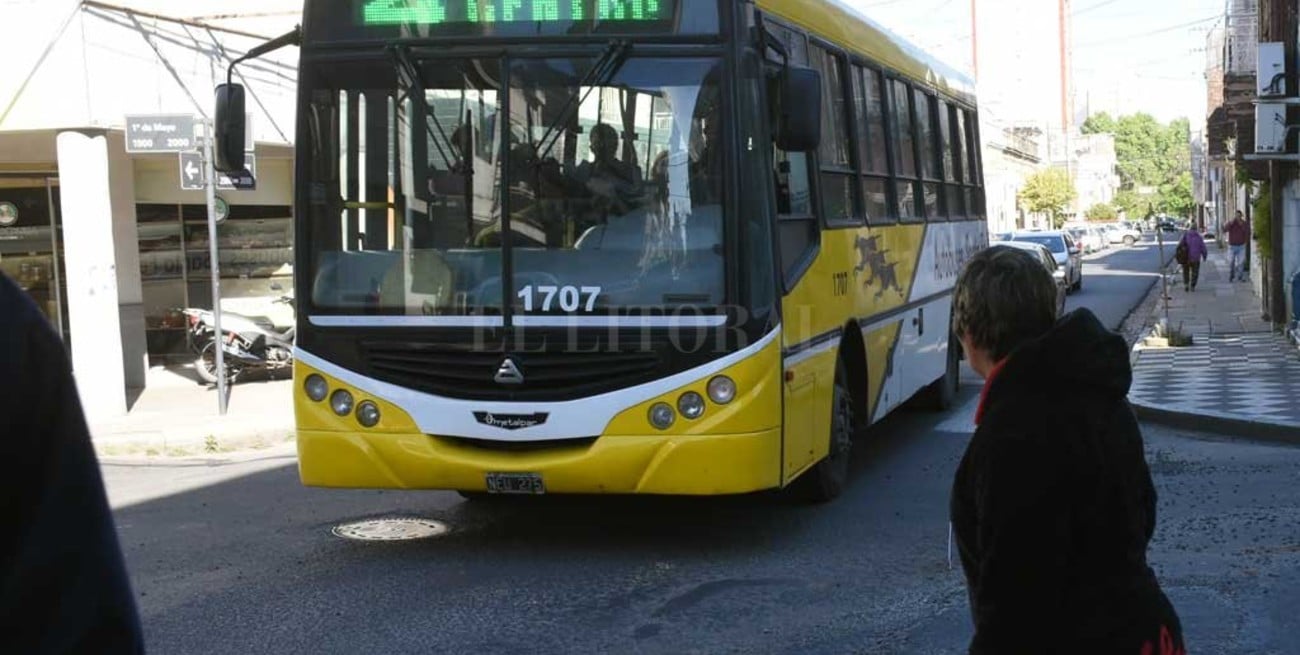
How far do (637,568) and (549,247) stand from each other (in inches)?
67.9

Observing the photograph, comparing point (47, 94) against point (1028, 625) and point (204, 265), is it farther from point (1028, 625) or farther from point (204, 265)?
point (1028, 625)

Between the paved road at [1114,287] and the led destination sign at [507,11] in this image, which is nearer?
the led destination sign at [507,11]

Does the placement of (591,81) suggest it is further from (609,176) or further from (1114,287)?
(1114,287)

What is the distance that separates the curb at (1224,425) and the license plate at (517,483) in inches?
225

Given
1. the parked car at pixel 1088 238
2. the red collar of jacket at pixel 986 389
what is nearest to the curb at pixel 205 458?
the red collar of jacket at pixel 986 389

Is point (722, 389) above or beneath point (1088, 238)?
above

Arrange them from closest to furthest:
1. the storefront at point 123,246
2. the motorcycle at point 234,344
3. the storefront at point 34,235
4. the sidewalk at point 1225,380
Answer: the sidewalk at point 1225,380 → the storefront at point 123,246 → the motorcycle at point 234,344 → the storefront at point 34,235

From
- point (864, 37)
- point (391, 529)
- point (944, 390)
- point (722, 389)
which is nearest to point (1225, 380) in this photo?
point (944, 390)

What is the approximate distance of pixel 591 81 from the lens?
779cm

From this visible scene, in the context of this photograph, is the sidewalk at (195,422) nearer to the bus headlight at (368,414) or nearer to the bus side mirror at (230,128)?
the bus side mirror at (230,128)

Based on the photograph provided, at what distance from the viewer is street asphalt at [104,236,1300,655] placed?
21.1 feet

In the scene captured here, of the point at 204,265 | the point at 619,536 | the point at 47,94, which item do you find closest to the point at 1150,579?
the point at 619,536

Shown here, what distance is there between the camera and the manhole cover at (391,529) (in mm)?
8758

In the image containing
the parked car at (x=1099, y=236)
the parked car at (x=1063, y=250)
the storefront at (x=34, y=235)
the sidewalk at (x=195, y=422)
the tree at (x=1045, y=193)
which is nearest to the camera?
the sidewalk at (x=195, y=422)
